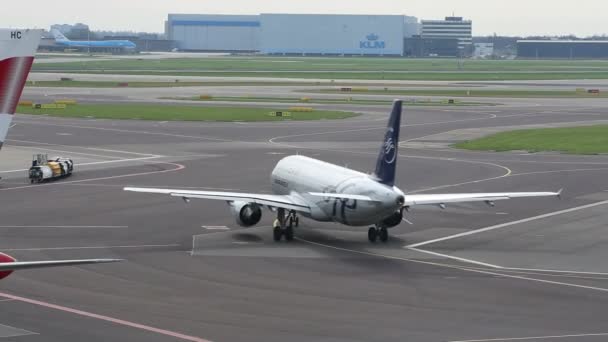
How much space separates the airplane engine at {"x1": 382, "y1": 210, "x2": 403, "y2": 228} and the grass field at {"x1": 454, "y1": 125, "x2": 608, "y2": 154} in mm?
50690

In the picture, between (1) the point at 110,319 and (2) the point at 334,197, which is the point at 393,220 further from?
(1) the point at 110,319

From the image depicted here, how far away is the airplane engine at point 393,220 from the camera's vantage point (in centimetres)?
5475

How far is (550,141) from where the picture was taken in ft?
363

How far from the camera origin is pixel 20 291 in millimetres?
42281

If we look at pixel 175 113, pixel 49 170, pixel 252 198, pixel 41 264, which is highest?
pixel 41 264

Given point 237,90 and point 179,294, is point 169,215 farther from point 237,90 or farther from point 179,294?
point 237,90

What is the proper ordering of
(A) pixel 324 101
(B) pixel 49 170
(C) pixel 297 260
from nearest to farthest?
(C) pixel 297 260 → (B) pixel 49 170 → (A) pixel 324 101

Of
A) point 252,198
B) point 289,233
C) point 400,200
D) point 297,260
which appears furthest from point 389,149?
point 252,198

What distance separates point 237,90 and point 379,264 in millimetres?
148110

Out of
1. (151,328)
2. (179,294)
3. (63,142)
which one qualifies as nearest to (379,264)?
(179,294)

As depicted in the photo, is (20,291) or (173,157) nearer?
(20,291)

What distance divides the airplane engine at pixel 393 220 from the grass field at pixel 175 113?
8201 centimetres

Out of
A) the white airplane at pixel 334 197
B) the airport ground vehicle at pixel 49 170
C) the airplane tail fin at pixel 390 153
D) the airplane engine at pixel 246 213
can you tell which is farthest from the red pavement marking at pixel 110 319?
the airport ground vehicle at pixel 49 170

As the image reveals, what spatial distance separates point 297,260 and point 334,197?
407cm
